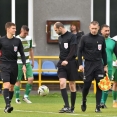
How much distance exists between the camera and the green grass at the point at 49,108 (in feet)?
57.3

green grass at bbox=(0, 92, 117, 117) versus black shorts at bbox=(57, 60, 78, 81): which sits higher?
black shorts at bbox=(57, 60, 78, 81)

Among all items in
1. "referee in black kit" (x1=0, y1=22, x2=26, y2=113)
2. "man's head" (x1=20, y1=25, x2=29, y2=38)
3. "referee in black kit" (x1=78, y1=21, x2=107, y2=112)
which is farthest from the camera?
"man's head" (x1=20, y1=25, x2=29, y2=38)

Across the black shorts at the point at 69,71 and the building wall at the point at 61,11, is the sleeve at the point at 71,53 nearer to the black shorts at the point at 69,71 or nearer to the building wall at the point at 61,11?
the black shorts at the point at 69,71

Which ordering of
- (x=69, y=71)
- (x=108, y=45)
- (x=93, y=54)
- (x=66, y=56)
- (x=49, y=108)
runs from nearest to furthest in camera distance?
(x=93, y=54), (x=66, y=56), (x=69, y=71), (x=49, y=108), (x=108, y=45)

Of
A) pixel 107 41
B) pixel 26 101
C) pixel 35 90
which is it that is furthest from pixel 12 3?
pixel 107 41

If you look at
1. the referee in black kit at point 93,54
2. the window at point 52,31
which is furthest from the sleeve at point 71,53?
the window at point 52,31

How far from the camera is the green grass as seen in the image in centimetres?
1746

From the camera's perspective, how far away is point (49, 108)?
65.2ft

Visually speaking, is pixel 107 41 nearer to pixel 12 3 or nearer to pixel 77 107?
pixel 77 107

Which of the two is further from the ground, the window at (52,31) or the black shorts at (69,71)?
the window at (52,31)

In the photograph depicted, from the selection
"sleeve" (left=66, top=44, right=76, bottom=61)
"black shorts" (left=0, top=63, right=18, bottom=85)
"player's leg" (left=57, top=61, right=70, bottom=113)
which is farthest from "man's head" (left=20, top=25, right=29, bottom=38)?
"sleeve" (left=66, top=44, right=76, bottom=61)

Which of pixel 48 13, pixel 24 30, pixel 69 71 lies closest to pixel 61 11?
pixel 48 13

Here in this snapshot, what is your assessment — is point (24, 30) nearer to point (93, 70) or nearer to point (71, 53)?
point (71, 53)

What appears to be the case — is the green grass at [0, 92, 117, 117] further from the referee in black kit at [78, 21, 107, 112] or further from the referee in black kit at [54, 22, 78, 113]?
the referee in black kit at [78, 21, 107, 112]
